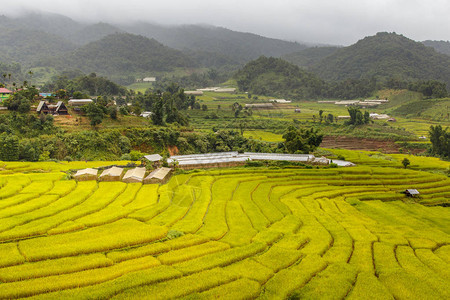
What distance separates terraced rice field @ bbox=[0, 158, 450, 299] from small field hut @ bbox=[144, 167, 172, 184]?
54.3 inches

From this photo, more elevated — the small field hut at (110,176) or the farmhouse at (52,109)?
the farmhouse at (52,109)

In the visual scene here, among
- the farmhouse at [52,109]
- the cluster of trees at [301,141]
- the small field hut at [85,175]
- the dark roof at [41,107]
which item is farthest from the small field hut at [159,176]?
the farmhouse at [52,109]

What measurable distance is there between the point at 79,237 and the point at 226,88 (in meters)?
162

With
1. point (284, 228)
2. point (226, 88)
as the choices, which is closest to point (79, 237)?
point (284, 228)

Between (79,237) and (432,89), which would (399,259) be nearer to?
(79,237)

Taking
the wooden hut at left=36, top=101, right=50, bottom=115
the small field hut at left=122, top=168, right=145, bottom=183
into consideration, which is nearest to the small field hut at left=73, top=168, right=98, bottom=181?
the small field hut at left=122, top=168, right=145, bottom=183

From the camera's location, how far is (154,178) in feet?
123

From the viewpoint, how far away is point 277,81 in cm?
17988

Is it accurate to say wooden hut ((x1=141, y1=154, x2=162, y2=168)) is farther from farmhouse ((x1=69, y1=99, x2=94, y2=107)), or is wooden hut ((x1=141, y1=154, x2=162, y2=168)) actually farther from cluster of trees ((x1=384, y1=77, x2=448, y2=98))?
cluster of trees ((x1=384, y1=77, x2=448, y2=98))

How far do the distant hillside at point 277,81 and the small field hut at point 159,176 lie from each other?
136 meters

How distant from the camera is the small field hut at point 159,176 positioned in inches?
1470

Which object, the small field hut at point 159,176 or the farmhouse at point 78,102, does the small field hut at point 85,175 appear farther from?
the farmhouse at point 78,102

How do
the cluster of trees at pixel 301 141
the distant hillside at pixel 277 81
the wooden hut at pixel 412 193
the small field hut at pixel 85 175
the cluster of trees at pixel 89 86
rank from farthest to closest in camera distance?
the distant hillside at pixel 277 81 < the cluster of trees at pixel 89 86 < the cluster of trees at pixel 301 141 < the wooden hut at pixel 412 193 < the small field hut at pixel 85 175

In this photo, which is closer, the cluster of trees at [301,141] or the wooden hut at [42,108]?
the wooden hut at [42,108]
